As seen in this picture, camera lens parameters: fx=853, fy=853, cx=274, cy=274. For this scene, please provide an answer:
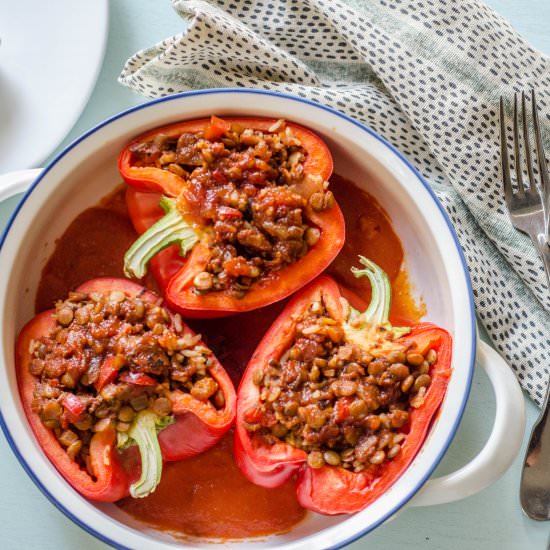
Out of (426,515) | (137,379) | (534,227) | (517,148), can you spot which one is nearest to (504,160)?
(517,148)

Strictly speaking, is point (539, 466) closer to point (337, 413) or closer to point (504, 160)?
point (337, 413)

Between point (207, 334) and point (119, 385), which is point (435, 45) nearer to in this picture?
point (207, 334)

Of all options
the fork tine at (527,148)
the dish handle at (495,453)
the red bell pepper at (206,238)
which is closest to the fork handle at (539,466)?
the fork tine at (527,148)

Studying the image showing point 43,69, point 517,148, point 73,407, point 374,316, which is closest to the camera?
point 73,407

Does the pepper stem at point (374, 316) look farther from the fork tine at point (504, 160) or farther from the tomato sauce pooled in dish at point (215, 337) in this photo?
the fork tine at point (504, 160)

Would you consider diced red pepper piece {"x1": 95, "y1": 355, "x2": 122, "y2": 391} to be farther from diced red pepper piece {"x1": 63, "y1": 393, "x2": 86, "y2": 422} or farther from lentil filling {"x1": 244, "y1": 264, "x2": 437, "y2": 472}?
lentil filling {"x1": 244, "y1": 264, "x2": 437, "y2": 472}
